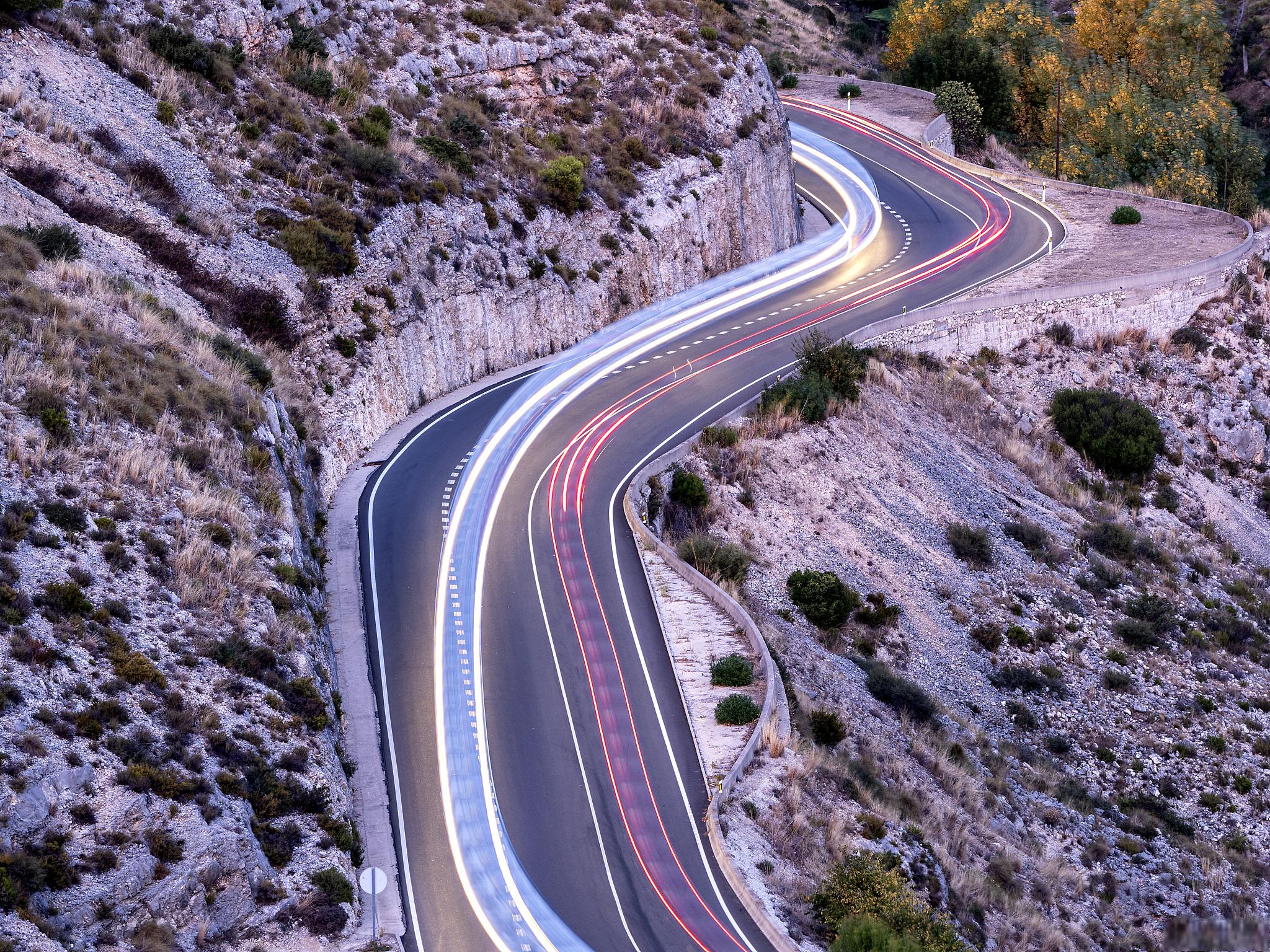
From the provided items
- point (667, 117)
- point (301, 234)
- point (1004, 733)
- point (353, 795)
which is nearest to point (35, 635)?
point (353, 795)

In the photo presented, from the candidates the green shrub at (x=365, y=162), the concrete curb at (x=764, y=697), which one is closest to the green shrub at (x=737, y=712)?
the concrete curb at (x=764, y=697)

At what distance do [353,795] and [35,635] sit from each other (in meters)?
9.03

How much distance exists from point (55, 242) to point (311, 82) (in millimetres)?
20072

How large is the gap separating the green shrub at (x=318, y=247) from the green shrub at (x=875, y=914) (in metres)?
30.5

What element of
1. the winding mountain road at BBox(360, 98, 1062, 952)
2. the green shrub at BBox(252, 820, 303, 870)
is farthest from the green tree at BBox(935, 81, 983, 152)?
the green shrub at BBox(252, 820, 303, 870)

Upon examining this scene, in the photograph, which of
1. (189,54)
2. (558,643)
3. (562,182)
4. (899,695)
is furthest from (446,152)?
(899,695)

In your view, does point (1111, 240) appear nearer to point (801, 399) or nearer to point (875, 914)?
point (801, 399)

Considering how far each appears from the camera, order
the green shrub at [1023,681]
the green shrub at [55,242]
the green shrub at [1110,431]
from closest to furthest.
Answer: the green shrub at [55,242] → the green shrub at [1023,681] → the green shrub at [1110,431]

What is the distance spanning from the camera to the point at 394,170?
2110 inches

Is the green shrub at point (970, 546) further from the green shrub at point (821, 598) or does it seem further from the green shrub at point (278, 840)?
the green shrub at point (278, 840)

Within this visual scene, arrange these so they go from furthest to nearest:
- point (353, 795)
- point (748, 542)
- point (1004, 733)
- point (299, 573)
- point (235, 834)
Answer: point (748, 542) → point (1004, 733) → point (299, 573) → point (353, 795) → point (235, 834)

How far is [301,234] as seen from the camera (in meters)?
48.1

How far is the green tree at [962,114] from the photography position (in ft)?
302

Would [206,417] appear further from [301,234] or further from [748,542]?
[748,542]
